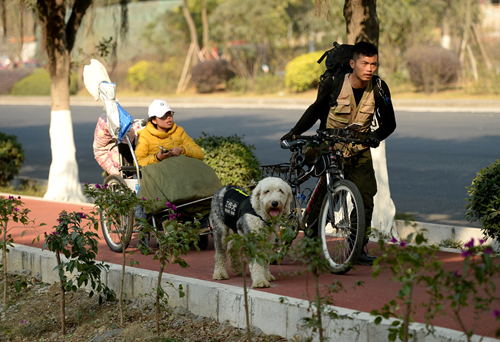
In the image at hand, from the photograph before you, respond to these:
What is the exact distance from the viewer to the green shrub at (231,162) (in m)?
7.68

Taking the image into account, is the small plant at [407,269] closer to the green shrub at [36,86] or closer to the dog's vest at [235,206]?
the dog's vest at [235,206]

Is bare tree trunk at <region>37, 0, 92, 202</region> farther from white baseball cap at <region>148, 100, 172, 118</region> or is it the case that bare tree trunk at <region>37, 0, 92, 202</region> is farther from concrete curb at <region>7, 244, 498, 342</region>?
concrete curb at <region>7, 244, 498, 342</region>

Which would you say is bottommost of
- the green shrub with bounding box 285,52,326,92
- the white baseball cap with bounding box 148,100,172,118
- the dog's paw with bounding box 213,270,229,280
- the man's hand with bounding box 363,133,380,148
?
the dog's paw with bounding box 213,270,229,280

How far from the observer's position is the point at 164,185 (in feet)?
20.4

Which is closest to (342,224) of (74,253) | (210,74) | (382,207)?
(382,207)

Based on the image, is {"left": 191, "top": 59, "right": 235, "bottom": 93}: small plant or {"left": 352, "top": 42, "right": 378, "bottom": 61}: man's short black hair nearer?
{"left": 352, "top": 42, "right": 378, "bottom": 61}: man's short black hair

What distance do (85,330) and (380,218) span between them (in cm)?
338

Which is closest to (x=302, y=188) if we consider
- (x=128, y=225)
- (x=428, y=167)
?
(x=128, y=225)

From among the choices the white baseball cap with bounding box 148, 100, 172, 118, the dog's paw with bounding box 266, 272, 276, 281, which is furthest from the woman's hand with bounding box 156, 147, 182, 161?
the dog's paw with bounding box 266, 272, 276, 281

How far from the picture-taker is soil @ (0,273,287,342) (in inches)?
175

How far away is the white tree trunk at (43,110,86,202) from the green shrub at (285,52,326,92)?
72.2ft

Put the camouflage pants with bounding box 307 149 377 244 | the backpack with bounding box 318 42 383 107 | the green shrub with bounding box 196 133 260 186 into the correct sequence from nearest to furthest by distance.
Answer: the backpack with bounding box 318 42 383 107 < the camouflage pants with bounding box 307 149 377 244 < the green shrub with bounding box 196 133 260 186

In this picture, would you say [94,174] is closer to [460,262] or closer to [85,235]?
[85,235]

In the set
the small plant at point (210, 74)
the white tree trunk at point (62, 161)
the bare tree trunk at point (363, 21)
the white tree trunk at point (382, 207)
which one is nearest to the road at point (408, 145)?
the white tree trunk at point (382, 207)
